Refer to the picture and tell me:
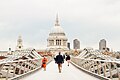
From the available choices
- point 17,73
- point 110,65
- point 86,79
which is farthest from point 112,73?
point 17,73

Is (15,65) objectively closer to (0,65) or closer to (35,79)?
(35,79)

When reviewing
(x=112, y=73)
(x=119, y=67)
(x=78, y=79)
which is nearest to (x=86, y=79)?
(x=78, y=79)

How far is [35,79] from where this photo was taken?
24.5 m

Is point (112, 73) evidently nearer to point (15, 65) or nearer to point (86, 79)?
point (86, 79)

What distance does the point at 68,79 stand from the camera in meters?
24.4

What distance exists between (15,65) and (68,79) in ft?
9.91

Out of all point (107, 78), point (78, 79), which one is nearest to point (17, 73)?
point (78, 79)

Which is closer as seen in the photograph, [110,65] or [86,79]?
[110,65]

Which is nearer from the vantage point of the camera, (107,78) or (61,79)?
(107,78)

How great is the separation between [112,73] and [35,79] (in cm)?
534

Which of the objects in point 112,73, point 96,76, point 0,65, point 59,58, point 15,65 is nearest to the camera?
point 0,65

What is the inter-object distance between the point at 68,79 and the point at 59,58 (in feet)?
37.5

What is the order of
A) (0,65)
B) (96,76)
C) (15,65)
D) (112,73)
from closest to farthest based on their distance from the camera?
(0,65)
(112,73)
(15,65)
(96,76)

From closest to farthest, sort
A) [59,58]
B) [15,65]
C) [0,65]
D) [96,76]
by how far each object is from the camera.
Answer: [0,65] < [15,65] < [96,76] < [59,58]
